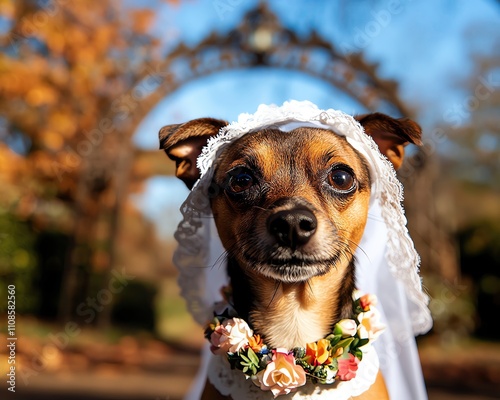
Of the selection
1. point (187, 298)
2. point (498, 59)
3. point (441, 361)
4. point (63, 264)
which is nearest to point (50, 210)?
point (63, 264)

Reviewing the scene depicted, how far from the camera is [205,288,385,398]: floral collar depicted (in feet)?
7.21

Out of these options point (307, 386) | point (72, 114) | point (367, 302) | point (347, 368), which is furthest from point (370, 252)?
point (72, 114)

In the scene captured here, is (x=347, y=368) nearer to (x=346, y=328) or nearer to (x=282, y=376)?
(x=346, y=328)

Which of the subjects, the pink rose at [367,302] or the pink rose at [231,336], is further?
the pink rose at [367,302]

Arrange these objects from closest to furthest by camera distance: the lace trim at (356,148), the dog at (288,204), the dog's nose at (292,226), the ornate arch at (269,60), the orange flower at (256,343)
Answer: the dog's nose at (292,226) → the dog at (288,204) → the orange flower at (256,343) → the lace trim at (356,148) → the ornate arch at (269,60)

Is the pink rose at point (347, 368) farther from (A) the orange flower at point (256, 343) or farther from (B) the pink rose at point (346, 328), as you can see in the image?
(A) the orange flower at point (256, 343)

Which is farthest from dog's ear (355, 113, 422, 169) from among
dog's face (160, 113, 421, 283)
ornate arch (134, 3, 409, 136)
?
ornate arch (134, 3, 409, 136)

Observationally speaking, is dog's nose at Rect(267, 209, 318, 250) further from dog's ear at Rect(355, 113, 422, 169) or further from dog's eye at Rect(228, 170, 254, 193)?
dog's ear at Rect(355, 113, 422, 169)

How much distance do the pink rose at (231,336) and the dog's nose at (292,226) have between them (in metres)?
0.47

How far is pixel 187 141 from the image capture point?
2662 millimetres

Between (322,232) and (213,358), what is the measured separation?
3.02ft

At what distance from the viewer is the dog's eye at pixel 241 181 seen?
2.39 m

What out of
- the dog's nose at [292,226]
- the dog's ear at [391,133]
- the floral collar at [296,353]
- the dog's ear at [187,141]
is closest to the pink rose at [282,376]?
the floral collar at [296,353]

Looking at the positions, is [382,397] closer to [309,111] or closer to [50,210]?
[309,111]
